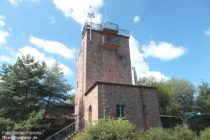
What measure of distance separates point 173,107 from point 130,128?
54.1 ft

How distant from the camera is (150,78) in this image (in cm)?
3712

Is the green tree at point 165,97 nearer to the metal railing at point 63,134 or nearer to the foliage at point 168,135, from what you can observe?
the foliage at point 168,135

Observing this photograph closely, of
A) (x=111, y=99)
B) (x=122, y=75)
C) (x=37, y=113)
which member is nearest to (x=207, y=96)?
(x=122, y=75)

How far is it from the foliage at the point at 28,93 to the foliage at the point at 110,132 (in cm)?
671

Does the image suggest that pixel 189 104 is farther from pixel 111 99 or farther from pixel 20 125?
pixel 20 125

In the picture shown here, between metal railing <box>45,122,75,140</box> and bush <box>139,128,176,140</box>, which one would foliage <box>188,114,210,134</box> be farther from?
metal railing <box>45,122,75,140</box>

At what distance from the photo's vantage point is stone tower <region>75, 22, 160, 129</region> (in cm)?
2275

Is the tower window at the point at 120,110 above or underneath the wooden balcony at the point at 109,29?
underneath

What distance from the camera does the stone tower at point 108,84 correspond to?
22750 millimetres

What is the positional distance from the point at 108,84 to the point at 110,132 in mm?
6089

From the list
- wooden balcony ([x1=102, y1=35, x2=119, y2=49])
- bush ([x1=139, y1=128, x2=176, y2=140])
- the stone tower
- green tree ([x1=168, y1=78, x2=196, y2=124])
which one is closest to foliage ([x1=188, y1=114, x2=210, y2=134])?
green tree ([x1=168, y1=78, x2=196, y2=124])

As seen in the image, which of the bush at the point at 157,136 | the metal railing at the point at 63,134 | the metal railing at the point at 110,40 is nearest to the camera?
the bush at the point at 157,136

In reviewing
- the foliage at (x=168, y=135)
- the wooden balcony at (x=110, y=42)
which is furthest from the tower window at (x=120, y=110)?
the wooden balcony at (x=110, y=42)

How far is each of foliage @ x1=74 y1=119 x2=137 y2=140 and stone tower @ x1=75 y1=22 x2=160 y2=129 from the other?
3.26m
